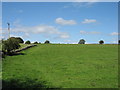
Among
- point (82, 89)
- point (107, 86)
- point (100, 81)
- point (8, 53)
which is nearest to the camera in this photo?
point (82, 89)

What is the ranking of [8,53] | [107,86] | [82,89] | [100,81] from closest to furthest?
[82,89] < [107,86] < [100,81] < [8,53]

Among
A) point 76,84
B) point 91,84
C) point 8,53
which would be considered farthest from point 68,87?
point 8,53

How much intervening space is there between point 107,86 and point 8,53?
21.0m

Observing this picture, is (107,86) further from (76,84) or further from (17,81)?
(17,81)

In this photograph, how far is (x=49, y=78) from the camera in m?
12.4

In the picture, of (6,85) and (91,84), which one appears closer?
(6,85)

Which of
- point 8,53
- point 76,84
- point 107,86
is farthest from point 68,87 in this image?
point 8,53

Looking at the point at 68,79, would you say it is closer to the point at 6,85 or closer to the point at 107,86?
the point at 107,86

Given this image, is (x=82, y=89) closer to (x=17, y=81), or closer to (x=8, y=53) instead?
(x=17, y=81)

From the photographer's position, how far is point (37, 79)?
12.0m

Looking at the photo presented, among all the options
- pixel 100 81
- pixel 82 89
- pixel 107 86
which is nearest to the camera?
pixel 82 89

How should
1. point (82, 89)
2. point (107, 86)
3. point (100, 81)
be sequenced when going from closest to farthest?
point (82, 89)
point (107, 86)
point (100, 81)

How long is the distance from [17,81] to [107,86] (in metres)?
6.05

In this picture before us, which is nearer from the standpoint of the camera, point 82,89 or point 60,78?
point 82,89
